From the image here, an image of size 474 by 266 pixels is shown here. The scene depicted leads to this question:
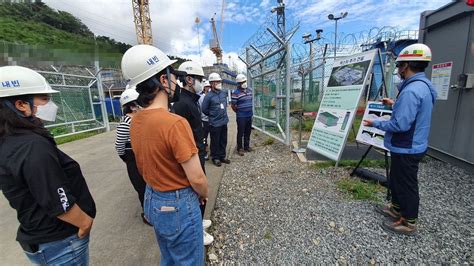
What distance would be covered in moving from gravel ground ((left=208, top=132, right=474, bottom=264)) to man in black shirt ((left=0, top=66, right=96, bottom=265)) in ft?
4.61

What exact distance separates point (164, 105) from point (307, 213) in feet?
7.69

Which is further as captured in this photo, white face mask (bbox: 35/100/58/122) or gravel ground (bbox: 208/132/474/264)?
gravel ground (bbox: 208/132/474/264)

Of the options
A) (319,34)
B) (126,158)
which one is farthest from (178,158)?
(319,34)

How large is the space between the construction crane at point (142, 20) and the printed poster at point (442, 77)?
47709 mm

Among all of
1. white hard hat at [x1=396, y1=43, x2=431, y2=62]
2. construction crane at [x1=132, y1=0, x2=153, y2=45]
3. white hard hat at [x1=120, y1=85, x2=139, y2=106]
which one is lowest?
white hard hat at [x1=120, y1=85, x2=139, y2=106]

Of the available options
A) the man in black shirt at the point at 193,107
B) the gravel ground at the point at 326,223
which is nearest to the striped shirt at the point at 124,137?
the man in black shirt at the point at 193,107

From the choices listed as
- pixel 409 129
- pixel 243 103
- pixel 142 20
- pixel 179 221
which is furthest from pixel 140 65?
pixel 142 20

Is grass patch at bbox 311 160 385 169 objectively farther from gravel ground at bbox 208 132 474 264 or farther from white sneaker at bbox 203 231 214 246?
white sneaker at bbox 203 231 214 246

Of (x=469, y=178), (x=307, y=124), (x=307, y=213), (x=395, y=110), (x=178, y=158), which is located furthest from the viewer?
(x=307, y=124)

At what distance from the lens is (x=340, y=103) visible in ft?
13.6

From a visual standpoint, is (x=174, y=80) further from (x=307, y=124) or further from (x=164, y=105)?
(x=307, y=124)

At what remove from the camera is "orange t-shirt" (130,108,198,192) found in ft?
4.19

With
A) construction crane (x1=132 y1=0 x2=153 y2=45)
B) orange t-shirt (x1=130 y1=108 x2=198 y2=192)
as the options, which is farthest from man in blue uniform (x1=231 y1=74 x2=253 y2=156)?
construction crane (x1=132 y1=0 x2=153 y2=45)

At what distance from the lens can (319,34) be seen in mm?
8617
